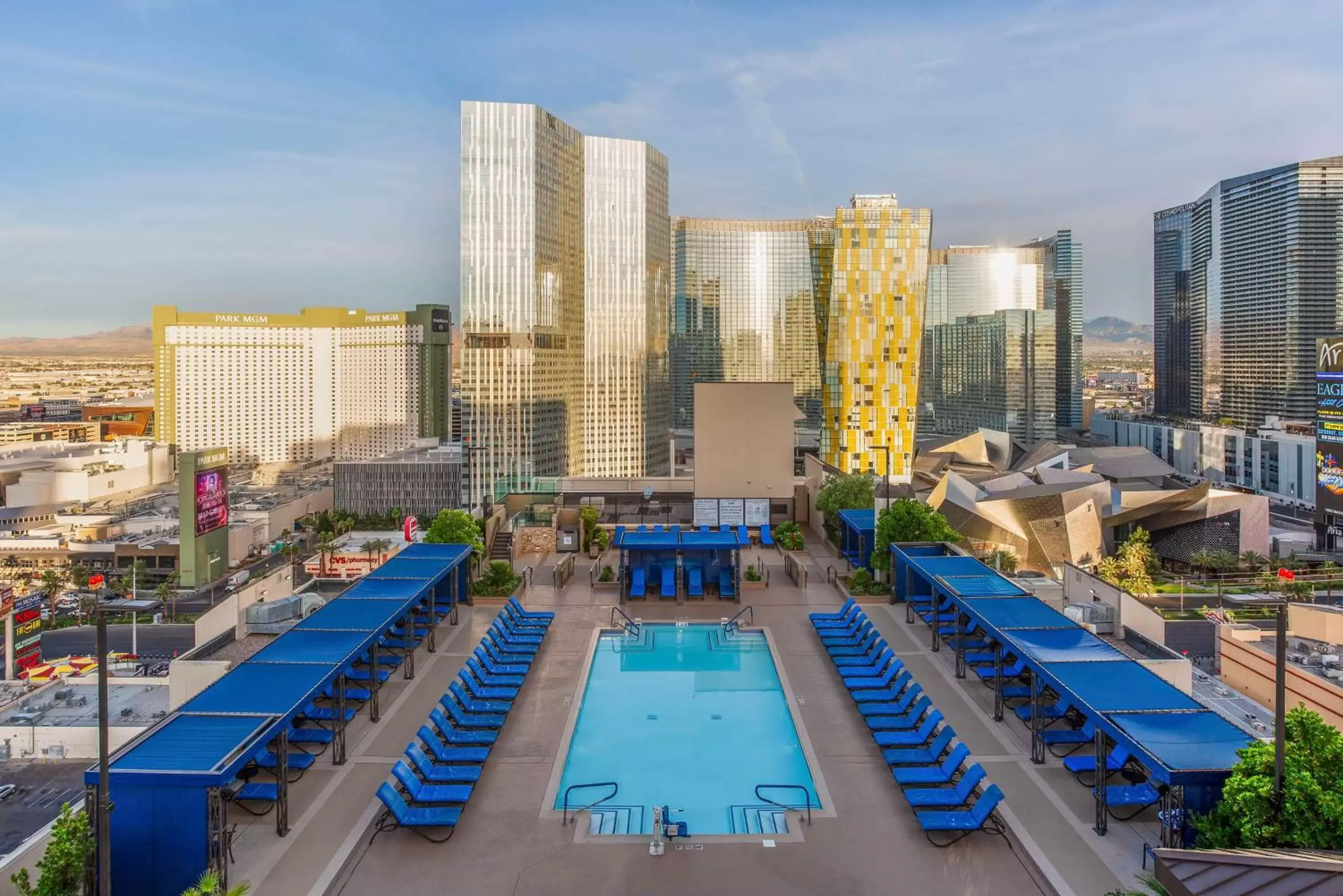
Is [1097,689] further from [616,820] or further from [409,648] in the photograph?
[409,648]

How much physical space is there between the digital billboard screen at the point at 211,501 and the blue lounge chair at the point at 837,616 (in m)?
53.5

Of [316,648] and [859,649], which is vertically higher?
[316,648]

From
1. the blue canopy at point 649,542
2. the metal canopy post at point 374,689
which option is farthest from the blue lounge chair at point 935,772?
the blue canopy at point 649,542

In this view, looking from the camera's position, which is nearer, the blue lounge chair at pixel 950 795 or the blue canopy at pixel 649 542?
the blue lounge chair at pixel 950 795

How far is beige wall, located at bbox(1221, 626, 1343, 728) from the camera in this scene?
16.5m

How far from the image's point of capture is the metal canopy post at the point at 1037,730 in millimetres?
11211

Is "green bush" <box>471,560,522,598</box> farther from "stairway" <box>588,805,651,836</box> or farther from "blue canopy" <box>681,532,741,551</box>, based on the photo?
"stairway" <box>588,805,651,836</box>

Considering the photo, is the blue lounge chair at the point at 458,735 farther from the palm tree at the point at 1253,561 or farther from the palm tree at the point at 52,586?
the palm tree at the point at 52,586

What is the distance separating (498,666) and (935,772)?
24.6 feet

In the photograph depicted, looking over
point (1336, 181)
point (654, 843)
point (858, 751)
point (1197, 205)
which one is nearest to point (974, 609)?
point (858, 751)

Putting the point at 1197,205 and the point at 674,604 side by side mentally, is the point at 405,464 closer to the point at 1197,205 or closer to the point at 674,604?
the point at 674,604

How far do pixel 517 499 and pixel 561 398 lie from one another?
36.4 m

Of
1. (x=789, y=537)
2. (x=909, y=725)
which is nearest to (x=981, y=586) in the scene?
(x=909, y=725)

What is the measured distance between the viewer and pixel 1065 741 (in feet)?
37.5
